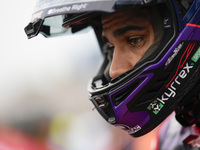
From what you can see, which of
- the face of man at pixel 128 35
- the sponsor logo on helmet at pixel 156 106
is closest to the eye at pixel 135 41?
the face of man at pixel 128 35

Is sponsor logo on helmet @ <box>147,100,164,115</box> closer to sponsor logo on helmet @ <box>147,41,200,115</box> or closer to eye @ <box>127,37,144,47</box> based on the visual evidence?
sponsor logo on helmet @ <box>147,41,200,115</box>

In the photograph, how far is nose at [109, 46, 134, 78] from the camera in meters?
1.34

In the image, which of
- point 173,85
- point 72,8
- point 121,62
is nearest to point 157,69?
point 173,85

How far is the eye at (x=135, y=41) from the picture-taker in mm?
1317

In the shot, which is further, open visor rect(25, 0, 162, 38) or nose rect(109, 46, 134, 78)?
nose rect(109, 46, 134, 78)

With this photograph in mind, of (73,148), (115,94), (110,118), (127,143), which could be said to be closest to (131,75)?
(115,94)

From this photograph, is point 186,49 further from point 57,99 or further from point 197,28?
point 57,99

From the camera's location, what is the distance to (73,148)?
3.41 m

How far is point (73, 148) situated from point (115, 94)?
92.3 inches

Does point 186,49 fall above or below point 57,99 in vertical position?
above

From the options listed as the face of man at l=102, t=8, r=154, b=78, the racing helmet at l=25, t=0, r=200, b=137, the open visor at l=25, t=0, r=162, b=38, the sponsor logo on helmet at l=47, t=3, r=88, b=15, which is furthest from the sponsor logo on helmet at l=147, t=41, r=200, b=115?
the sponsor logo on helmet at l=47, t=3, r=88, b=15

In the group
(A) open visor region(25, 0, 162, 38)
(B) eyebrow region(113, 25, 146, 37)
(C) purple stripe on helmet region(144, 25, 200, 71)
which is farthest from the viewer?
(B) eyebrow region(113, 25, 146, 37)

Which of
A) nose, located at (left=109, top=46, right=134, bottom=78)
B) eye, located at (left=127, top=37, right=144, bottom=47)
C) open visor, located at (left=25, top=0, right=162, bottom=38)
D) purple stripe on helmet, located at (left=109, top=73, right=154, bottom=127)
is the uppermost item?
open visor, located at (left=25, top=0, right=162, bottom=38)

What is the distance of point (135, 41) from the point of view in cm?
133
